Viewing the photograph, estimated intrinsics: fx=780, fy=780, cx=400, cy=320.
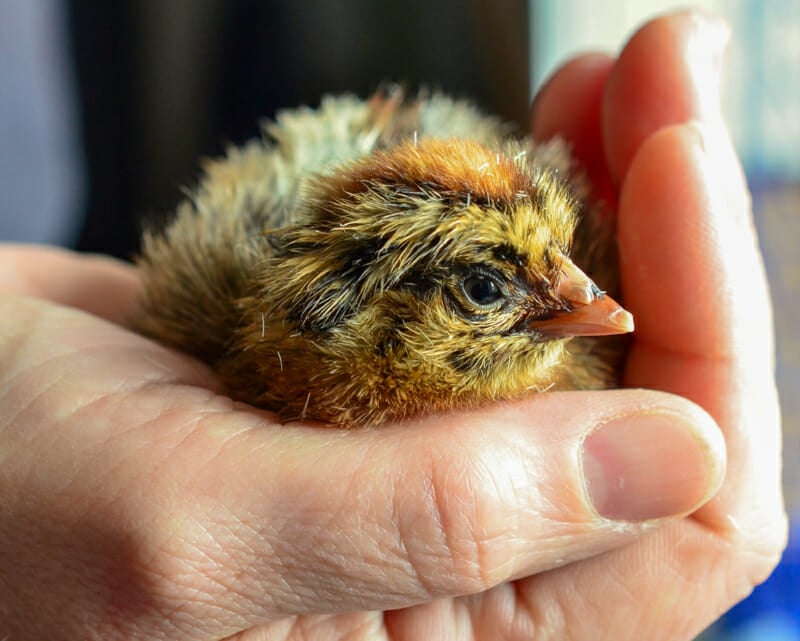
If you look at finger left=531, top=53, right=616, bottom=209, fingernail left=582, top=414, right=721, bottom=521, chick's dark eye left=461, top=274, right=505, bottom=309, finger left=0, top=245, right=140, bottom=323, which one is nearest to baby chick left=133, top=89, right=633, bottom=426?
chick's dark eye left=461, top=274, right=505, bottom=309

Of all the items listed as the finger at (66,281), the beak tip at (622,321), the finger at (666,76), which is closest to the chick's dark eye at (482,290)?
the beak tip at (622,321)

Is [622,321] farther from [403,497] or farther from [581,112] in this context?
[581,112]

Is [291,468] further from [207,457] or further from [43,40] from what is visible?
[43,40]

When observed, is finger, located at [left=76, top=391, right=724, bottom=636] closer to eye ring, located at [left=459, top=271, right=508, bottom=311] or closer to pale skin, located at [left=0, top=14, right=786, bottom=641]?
pale skin, located at [left=0, top=14, right=786, bottom=641]

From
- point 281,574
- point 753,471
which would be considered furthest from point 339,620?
point 753,471

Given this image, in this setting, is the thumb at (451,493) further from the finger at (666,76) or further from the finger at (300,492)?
the finger at (666,76)

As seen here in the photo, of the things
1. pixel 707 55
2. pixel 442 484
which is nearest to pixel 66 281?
pixel 442 484
